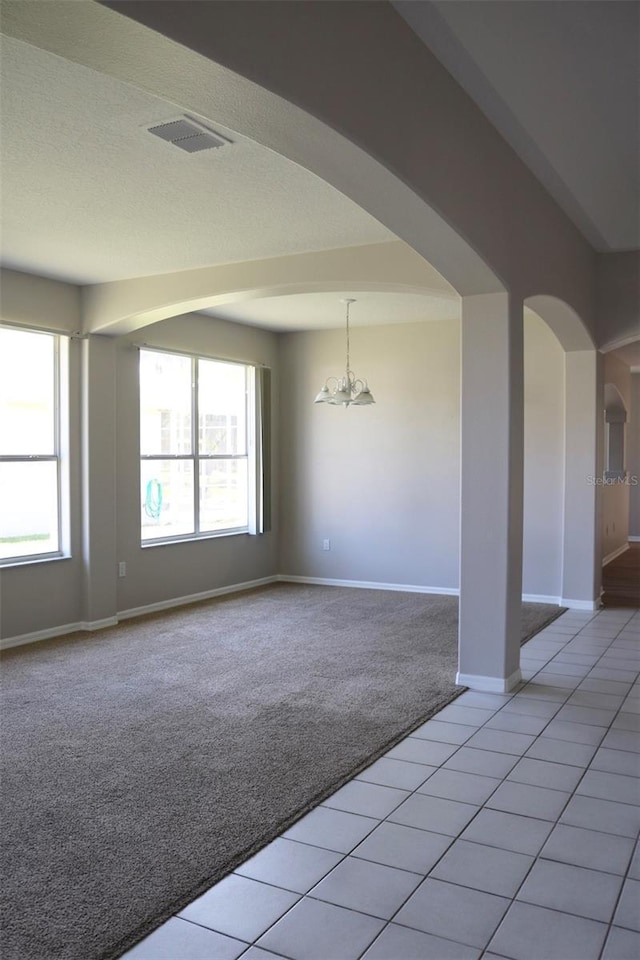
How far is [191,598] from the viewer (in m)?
7.32

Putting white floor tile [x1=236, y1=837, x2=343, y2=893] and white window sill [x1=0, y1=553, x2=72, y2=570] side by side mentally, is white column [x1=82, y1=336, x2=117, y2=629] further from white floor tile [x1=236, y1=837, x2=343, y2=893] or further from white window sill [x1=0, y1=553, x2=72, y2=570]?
white floor tile [x1=236, y1=837, x2=343, y2=893]

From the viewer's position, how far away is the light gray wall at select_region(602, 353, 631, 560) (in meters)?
10.1

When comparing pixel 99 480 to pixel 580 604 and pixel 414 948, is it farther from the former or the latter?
pixel 414 948

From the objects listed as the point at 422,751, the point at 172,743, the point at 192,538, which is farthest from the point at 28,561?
the point at 422,751

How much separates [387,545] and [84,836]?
17.9ft

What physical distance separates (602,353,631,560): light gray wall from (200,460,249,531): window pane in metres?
4.63

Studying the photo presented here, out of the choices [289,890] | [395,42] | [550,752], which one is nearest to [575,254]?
[395,42]

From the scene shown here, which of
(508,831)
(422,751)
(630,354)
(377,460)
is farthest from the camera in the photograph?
(630,354)

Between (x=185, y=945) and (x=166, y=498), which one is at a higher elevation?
(x=166, y=498)

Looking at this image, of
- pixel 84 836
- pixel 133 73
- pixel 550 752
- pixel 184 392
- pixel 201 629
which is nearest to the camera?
pixel 133 73

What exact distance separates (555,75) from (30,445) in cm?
431

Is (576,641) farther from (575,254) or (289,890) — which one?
(289,890)

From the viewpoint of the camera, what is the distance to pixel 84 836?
2816mm

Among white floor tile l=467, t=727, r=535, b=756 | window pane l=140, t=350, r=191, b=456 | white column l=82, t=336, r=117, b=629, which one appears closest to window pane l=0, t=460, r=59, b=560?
white column l=82, t=336, r=117, b=629
